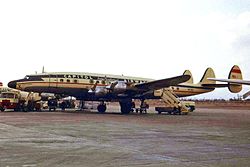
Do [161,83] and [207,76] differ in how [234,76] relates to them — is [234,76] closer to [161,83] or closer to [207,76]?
[207,76]

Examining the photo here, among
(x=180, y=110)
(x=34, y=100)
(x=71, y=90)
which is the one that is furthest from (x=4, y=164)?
(x=34, y=100)

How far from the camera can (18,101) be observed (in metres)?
37.2

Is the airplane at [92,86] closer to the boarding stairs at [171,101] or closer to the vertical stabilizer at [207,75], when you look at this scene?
the boarding stairs at [171,101]

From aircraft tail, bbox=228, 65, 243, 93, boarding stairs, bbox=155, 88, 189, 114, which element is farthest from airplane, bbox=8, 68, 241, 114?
aircraft tail, bbox=228, 65, 243, 93

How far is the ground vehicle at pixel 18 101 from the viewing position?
36281 millimetres

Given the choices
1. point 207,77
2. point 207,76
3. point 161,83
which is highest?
point 207,76

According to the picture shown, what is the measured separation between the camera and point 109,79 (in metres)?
35.9

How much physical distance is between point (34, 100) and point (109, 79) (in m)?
9.27

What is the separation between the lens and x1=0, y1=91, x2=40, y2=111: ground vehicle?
119ft

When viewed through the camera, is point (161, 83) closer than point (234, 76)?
Yes

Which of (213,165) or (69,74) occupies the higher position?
(69,74)

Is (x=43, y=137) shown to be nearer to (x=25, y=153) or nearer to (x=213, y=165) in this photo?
(x=25, y=153)

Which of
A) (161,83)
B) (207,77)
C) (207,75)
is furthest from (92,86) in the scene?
(207,75)

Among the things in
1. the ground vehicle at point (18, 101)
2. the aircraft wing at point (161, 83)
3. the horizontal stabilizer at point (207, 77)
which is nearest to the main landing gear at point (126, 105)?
the aircraft wing at point (161, 83)
